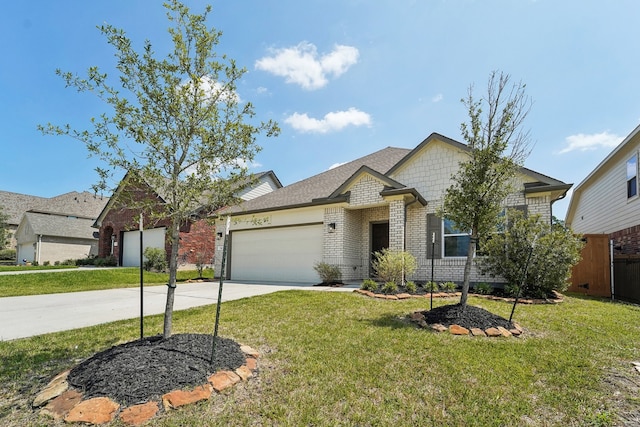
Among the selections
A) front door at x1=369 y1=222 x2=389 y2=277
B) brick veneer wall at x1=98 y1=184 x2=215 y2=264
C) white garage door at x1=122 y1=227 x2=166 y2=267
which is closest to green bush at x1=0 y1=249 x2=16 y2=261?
brick veneer wall at x1=98 y1=184 x2=215 y2=264

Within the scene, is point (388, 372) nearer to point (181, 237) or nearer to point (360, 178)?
point (360, 178)

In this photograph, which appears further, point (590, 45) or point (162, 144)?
point (590, 45)

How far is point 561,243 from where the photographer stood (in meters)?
8.07

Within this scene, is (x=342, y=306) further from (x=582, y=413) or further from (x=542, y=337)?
(x=582, y=413)


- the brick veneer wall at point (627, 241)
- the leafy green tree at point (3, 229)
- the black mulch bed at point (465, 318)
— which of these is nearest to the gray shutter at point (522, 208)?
the brick veneer wall at point (627, 241)

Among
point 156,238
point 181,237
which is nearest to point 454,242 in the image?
point 181,237

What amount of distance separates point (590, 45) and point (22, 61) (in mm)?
15137

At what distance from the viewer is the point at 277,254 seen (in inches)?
540

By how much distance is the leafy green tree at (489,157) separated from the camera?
5.55 m

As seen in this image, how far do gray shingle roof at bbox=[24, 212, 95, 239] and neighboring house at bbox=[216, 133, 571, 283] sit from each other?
22.7 metres

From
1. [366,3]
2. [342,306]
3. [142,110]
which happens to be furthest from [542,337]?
[366,3]

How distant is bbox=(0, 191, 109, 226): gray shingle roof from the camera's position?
31.5 metres

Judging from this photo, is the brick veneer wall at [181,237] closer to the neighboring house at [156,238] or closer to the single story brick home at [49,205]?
the neighboring house at [156,238]

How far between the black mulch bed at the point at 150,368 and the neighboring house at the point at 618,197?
1307cm
